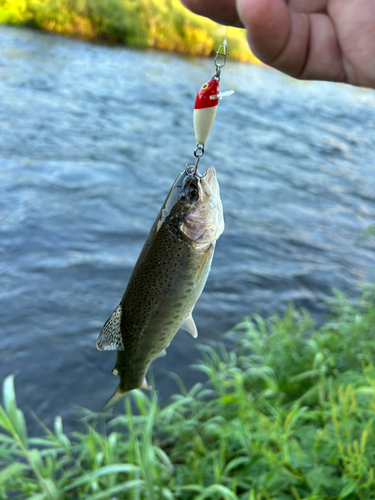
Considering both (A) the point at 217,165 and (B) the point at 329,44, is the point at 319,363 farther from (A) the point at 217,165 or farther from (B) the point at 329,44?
(A) the point at 217,165

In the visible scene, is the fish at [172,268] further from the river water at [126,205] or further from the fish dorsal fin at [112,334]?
the river water at [126,205]

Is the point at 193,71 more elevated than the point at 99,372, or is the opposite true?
the point at 193,71

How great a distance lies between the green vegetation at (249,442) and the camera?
8.30 feet

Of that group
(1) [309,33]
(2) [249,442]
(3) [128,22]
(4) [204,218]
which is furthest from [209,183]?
(3) [128,22]

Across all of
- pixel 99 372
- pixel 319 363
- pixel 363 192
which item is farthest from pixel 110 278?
pixel 363 192

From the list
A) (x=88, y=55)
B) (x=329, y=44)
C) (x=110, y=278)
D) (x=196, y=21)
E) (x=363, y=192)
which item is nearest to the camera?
(x=329, y=44)

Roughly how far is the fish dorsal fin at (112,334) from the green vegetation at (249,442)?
81cm

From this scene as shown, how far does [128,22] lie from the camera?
77.1ft

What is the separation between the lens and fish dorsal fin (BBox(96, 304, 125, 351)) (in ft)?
6.63

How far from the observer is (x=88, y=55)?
1867 centimetres

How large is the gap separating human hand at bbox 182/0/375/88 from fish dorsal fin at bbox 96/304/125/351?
1.27 meters

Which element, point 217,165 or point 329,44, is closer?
point 329,44

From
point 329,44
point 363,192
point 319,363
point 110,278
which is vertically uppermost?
point 329,44

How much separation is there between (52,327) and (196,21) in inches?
978
